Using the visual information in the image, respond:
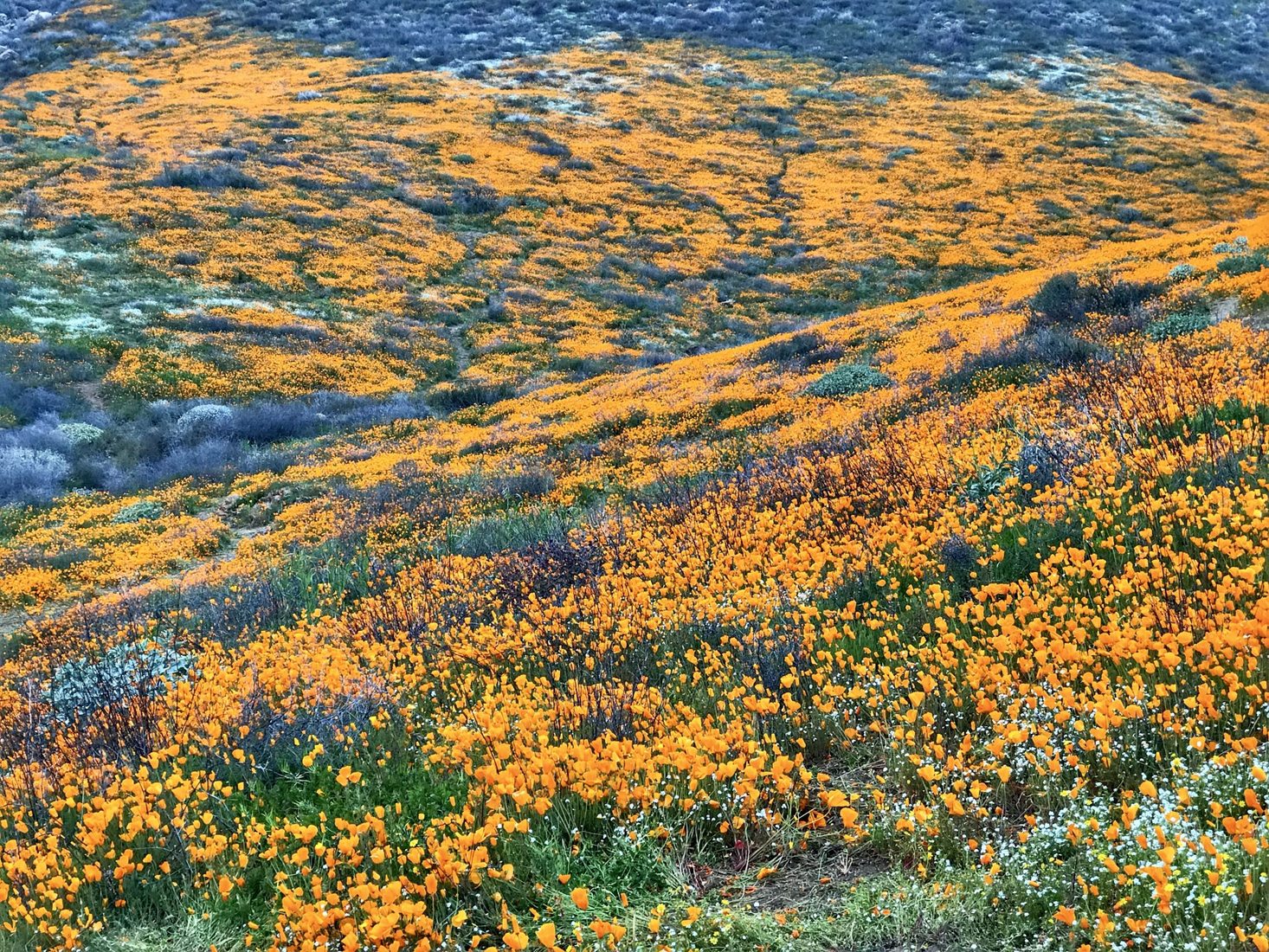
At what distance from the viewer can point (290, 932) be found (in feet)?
10.3

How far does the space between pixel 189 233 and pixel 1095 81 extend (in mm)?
58468

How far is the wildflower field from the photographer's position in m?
3.10

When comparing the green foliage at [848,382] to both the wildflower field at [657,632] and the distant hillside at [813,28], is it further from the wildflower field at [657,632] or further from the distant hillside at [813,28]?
the distant hillside at [813,28]

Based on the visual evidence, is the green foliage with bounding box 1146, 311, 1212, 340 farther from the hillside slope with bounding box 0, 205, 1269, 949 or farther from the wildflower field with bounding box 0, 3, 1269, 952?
the hillside slope with bounding box 0, 205, 1269, 949

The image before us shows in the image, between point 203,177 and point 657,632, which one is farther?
point 203,177

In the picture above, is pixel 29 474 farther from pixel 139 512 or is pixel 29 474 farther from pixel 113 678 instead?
pixel 113 678

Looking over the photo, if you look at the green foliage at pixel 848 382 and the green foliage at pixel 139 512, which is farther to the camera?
the green foliage at pixel 139 512

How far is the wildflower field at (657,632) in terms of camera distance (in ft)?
10.2

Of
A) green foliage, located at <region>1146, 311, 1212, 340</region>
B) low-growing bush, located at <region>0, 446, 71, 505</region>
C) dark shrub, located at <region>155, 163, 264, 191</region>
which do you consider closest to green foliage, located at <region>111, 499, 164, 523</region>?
low-growing bush, located at <region>0, 446, 71, 505</region>

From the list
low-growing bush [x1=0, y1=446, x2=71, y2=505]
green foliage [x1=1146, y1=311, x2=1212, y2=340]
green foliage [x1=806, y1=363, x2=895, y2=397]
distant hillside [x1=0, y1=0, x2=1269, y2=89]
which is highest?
distant hillside [x1=0, y1=0, x2=1269, y2=89]

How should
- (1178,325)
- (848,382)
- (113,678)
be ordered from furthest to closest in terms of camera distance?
1. (848,382)
2. (1178,325)
3. (113,678)

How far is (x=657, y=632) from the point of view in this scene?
5332mm

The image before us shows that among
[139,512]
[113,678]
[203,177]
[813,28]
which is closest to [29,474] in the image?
[139,512]

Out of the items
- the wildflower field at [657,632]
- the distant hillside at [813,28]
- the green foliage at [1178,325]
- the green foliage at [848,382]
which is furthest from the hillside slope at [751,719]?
the distant hillside at [813,28]
